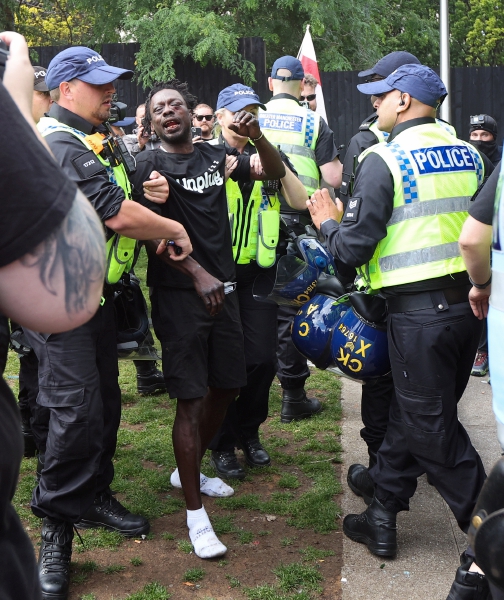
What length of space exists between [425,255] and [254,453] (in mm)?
2093

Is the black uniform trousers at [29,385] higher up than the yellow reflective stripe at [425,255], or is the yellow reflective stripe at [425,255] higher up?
the yellow reflective stripe at [425,255]

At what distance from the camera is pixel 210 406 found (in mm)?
4484

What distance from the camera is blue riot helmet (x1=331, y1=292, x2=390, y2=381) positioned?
13.2 ft

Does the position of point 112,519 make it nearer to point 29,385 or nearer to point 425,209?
point 29,385

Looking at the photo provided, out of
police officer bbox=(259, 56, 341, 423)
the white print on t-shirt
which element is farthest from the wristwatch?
police officer bbox=(259, 56, 341, 423)

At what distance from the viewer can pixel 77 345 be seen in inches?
147

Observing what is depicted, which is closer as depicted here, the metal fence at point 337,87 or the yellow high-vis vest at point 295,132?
the yellow high-vis vest at point 295,132

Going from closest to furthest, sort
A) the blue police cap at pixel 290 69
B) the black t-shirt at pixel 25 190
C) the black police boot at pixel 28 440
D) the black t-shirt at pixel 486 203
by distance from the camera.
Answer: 1. the black t-shirt at pixel 25 190
2. the black t-shirt at pixel 486 203
3. the black police boot at pixel 28 440
4. the blue police cap at pixel 290 69

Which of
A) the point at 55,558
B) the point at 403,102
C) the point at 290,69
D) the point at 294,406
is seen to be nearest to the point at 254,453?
the point at 294,406

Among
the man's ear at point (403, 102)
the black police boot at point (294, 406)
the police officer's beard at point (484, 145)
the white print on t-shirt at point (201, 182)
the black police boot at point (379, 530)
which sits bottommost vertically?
the black police boot at point (294, 406)

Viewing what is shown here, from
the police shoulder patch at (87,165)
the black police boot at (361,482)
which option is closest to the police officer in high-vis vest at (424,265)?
the black police boot at (361,482)

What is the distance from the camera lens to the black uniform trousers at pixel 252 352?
5051mm

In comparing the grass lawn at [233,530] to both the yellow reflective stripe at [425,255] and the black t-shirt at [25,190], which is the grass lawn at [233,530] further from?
the black t-shirt at [25,190]

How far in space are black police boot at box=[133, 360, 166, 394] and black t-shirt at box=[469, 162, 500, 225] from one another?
13.7ft
